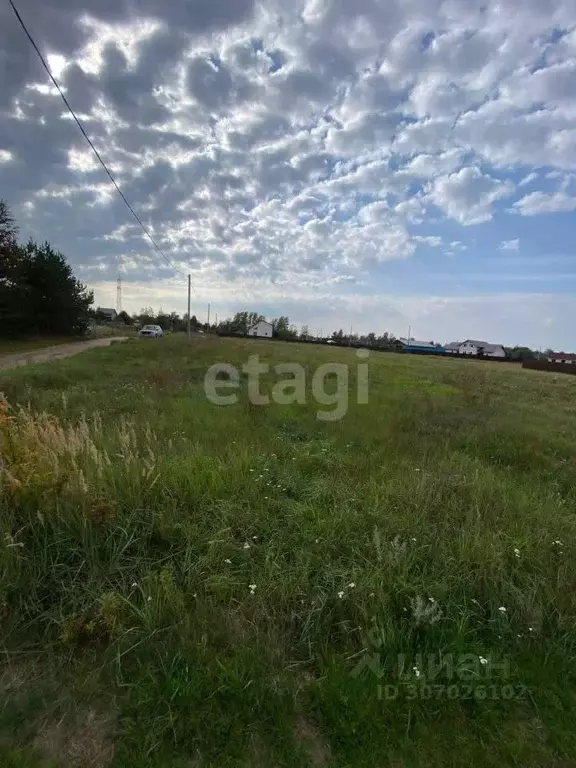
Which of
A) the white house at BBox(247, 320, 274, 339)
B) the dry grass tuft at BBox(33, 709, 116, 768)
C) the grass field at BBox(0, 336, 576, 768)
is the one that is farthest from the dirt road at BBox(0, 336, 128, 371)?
the white house at BBox(247, 320, 274, 339)

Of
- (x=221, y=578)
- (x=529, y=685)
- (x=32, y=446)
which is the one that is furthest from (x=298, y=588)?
(x=32, y=446)

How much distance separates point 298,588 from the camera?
8.14 feet

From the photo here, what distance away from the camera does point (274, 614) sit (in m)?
2.31

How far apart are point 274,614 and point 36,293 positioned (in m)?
36.3

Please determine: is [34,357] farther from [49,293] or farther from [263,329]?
[263,329]

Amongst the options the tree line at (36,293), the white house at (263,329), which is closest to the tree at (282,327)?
the white house at (263,329)

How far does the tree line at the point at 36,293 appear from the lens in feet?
84.4

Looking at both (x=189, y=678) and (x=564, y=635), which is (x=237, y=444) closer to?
(x=189, y=678)

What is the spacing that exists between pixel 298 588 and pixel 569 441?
247 inches

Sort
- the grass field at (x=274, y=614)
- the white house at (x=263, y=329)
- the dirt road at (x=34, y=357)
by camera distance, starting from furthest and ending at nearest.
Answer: the white house at (x=263, y=329), the dirt road at (x=34, y=357), the grass field at (x=274, y=614)

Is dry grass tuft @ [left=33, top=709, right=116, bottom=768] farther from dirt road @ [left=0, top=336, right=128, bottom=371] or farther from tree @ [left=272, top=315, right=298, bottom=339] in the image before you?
tree @ [left=272, top=315, right=298, bottom=339]

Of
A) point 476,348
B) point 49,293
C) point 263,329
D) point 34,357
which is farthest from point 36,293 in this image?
point 476,348

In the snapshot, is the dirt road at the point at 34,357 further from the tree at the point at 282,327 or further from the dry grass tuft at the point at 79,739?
the tree at the point at 282,327

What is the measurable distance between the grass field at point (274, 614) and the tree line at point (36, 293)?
27768mm
